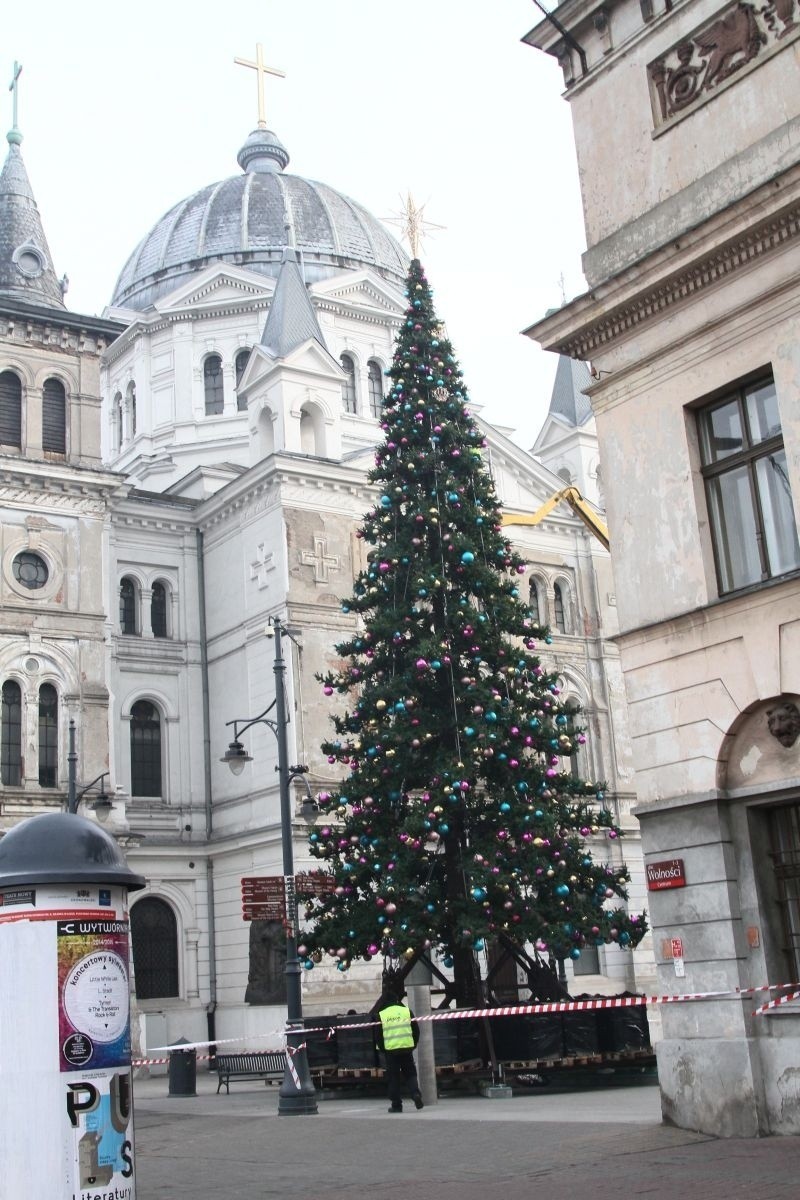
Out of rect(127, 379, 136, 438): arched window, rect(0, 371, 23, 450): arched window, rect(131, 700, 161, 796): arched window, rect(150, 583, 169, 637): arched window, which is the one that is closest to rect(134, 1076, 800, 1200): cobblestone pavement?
rect(131, 700, 161, 796): arched window

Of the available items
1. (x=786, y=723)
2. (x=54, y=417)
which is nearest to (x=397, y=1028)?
(x=786, y=723)

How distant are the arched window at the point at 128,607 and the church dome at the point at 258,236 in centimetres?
1503

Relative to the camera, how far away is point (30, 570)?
3600 cm

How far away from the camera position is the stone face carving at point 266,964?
1385 inches

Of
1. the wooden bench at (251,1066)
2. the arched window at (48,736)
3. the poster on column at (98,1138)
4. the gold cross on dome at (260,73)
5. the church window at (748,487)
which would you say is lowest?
the wooden bench at (251,1066)

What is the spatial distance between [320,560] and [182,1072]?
16.1m

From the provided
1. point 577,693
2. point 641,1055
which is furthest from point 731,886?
point 577,693

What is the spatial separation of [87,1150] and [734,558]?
30.0 ft

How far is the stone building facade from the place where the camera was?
1346 cm

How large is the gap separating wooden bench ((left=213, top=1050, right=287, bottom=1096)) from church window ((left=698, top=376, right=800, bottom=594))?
1516 centimetres

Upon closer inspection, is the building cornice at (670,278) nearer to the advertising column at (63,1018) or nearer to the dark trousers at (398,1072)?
the advertising column at (63,1018)

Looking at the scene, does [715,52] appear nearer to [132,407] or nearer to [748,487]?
[748,487]

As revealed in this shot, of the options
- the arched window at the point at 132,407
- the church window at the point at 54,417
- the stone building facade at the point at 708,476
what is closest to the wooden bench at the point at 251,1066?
the stone building facade at the point at 708,476

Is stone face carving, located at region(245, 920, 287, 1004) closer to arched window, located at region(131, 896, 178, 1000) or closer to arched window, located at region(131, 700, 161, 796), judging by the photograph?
arched window, located at region(131, 896, 178, 1000)
